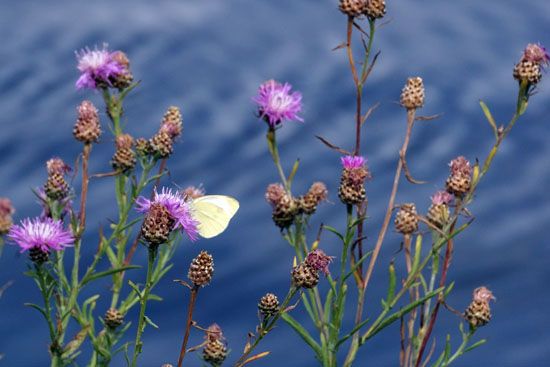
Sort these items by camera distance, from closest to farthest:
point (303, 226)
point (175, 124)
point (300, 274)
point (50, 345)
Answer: point (300, 274) → point (50, 345) → point (303, 226) → point (175, 124)

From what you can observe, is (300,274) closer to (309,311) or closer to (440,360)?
(309,311)

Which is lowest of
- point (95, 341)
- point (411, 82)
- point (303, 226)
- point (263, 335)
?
point (263, 335)

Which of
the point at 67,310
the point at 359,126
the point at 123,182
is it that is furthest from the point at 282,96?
the point at 67,310

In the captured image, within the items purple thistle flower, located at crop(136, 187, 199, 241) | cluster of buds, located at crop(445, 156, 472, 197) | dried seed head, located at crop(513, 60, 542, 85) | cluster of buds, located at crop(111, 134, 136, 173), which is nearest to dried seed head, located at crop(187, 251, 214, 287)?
purple thistle flower, located at crop(136, 187, 199, 241)

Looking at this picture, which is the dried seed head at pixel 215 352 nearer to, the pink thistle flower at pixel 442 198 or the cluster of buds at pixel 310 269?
the cluster of buds at pixel 310 269

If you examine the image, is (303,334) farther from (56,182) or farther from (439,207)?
(56,182)

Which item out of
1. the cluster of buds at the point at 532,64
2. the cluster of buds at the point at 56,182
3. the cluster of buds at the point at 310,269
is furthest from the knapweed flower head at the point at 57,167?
the cluster of buds at the point at 532,64
